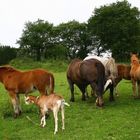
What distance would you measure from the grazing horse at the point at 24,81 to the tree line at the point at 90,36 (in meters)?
54.8

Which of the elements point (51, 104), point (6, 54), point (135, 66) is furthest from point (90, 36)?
point (51, 104)

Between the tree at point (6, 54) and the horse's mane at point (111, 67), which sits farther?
the tree at point (6, 54)

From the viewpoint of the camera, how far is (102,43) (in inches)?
3046

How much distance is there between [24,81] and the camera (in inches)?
587

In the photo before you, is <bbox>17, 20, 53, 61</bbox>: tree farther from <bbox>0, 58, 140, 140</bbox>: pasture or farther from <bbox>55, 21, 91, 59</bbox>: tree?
<bbox>0, 58, 140, 140</bbox>: pasture

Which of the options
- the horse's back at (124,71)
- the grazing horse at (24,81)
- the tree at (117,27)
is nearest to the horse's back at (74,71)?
the horse's back at (124,71)

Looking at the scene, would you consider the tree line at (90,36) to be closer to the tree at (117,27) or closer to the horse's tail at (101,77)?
the tree at (117,27)

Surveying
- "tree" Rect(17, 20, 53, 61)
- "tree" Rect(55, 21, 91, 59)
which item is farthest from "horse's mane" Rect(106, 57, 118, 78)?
"tree" Rect(55, 21, 91, 59)

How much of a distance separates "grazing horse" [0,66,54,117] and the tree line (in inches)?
2156

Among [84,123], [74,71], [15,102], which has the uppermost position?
[74,71]

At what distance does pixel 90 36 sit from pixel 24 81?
67.0 meters

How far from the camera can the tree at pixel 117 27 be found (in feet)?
236

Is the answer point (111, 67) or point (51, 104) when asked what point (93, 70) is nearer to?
point (111, 67)

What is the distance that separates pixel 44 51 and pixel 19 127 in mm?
65166
